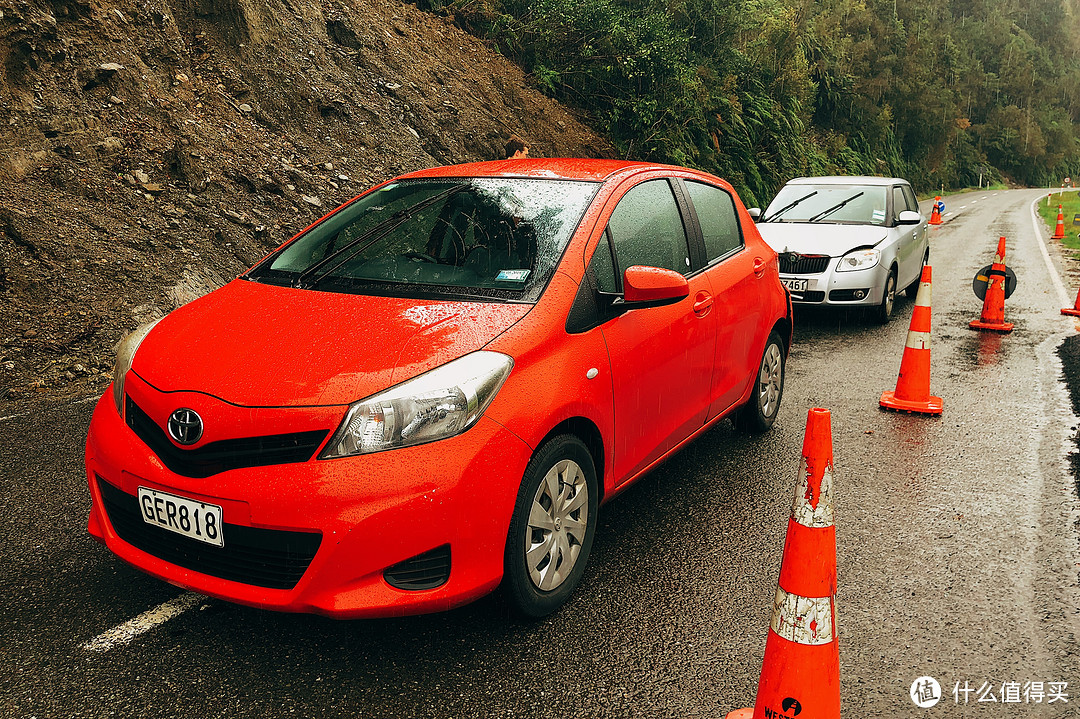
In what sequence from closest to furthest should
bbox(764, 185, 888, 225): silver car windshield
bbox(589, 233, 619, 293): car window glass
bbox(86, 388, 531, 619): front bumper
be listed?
1. bbox(86, 388, 531, 619): front bumper
2. bbox(589, 233, 619, 293): car window glass
3. bbox(764, 185, 888, 225): silver car windshield

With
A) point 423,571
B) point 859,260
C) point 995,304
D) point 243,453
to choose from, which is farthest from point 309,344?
point 995,304

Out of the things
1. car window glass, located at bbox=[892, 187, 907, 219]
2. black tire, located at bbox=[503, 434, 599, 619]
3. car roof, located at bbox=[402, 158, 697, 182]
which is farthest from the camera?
car window glass, located at bbox=[892, 187, 907, 219]

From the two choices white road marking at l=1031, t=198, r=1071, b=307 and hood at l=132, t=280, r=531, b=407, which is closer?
hood at l=132, t=280, r=531, b=407

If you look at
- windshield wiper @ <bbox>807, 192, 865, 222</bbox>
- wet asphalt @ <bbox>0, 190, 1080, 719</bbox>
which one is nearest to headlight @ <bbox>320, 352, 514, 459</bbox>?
wet asphalt @ <bbox>0, 190, 1080, 719</bbox>

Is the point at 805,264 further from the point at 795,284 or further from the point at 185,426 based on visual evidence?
the point at 185,426

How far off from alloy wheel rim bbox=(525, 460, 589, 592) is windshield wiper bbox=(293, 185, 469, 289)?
141cm

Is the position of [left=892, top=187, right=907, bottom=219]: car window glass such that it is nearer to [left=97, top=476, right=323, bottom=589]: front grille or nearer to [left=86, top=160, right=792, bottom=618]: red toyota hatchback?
[left=86, top=160, right=792, bottom=618]: red toyota hatchback

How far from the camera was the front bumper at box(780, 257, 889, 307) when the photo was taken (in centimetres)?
948

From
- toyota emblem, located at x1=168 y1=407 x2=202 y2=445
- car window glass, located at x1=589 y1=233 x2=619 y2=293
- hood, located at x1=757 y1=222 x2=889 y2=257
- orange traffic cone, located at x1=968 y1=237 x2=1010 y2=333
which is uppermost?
car window glass, located at x1=589 y1=233 x2=619 y2=293

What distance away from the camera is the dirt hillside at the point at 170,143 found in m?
7.54

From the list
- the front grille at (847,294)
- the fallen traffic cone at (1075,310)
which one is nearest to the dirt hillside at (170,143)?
the front grille at (847,294)

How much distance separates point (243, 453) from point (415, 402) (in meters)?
0.59

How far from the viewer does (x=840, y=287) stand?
Result: 31.1 feet

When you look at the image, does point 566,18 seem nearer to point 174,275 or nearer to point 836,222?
point 836,222
